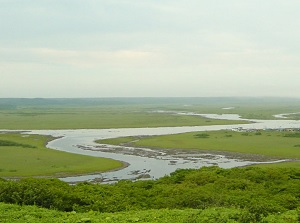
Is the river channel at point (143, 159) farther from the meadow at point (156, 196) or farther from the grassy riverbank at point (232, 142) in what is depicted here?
the grassy riverbank at point (232, 142)

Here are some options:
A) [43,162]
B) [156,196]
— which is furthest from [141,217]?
[43,162]

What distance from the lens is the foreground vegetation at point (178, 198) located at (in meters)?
11.9

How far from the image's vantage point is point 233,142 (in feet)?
166

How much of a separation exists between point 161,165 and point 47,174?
10.9 metres

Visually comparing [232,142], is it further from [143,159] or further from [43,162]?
[43,162]

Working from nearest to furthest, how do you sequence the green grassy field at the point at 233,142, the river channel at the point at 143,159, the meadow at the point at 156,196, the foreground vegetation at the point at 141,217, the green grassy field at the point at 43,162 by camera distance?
1. the foreground vegetation at the point at 141,217
2. the meadow at the point at 156,196
3. the river channel at the point at 143,159
4. the green grassy field at the point at 43,162
5. the green grassy field at the point at 233,142

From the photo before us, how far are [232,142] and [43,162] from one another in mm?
25500

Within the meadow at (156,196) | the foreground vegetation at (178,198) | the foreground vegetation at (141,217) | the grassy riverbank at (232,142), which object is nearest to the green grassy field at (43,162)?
the meadow at (156,196)

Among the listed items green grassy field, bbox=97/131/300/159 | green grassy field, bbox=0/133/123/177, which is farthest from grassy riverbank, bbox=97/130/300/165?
green grassy field, bbox=0/133/123/177

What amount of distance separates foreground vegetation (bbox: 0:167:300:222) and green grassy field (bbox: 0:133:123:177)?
14.3 meters

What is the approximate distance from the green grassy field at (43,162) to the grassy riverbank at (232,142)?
11148mm

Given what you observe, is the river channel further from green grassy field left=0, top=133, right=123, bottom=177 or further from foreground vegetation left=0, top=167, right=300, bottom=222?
foreground vegetation left=0, top=167, right=300, bottom=222

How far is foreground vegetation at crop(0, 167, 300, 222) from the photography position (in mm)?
11938

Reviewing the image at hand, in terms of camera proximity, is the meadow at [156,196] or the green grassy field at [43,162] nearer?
the meadow at [156,196]
